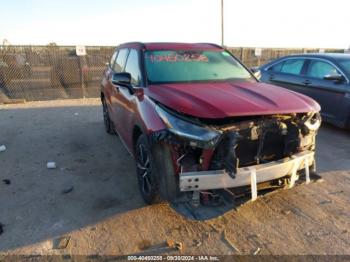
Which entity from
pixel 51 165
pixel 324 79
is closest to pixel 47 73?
pixel 51 165

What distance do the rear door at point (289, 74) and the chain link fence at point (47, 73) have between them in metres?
6.81

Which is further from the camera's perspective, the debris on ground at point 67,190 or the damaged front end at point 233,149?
the debris on ground at point 67,190

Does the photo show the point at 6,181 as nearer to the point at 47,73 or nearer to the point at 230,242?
the point at 230,242

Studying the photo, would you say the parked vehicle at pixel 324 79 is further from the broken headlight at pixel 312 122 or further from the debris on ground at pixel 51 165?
the debris on ground at pixel 51 165

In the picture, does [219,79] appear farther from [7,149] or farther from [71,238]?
[7,149]

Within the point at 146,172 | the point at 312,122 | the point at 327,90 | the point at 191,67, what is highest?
the point at 191,67

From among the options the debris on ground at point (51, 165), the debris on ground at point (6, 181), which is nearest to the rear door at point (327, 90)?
the debris on ground at point (51, 165)

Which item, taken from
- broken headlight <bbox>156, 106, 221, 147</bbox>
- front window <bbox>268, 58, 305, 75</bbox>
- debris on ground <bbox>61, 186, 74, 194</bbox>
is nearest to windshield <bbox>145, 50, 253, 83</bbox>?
broken headlight <bbox>156, 106, 221, 147</bbox>

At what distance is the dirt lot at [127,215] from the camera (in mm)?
2886

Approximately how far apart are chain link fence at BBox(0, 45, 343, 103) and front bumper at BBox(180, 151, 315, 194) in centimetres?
977

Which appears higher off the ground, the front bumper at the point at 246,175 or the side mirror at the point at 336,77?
the side mirror at the point at 336,77

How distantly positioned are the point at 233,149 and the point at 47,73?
34.6 ft

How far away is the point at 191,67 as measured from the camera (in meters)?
4.12

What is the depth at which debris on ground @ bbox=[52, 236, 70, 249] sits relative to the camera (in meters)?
2.89
